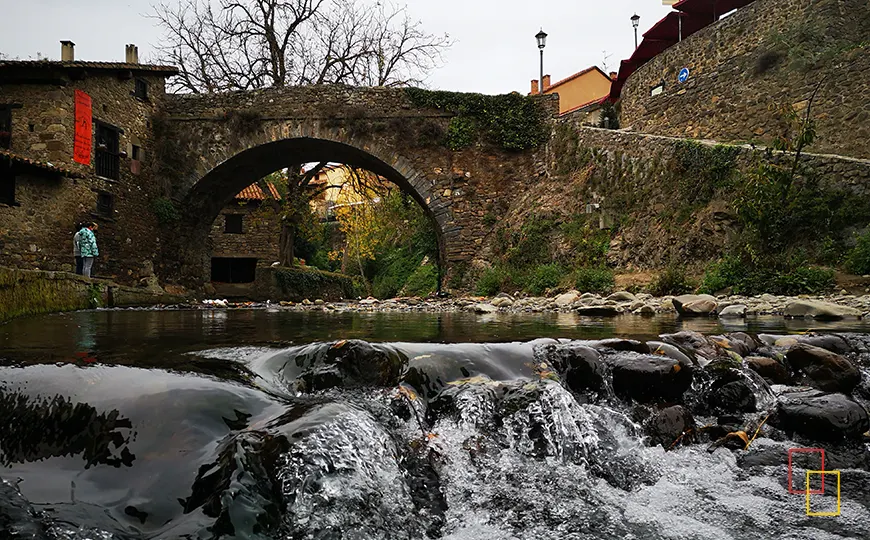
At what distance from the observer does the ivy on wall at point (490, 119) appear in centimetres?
1608

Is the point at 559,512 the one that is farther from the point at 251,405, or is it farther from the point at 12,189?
the point at 12,189

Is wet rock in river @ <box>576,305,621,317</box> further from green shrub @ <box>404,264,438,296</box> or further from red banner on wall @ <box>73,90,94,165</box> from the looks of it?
green shrub @ <box>404,264,438,296</box>

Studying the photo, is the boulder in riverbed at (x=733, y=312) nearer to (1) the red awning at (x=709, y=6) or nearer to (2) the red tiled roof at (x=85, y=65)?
(2) the red tiled roof at (x=85, y=65)

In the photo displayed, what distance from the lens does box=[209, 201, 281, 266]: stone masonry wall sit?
98.9 feet

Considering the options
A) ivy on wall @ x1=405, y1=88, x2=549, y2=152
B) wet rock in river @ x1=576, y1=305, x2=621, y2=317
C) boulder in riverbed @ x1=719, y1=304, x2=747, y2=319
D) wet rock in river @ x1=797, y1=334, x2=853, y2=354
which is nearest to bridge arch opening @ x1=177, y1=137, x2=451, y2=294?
ivy on wall @ x1=405, y1=88, x2=549, y2=152

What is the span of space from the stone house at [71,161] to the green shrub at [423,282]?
10214mm

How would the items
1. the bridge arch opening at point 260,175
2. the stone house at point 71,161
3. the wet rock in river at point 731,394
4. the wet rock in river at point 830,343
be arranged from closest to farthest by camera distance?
the wet rock in river at point 731,394 < the wet rock in river at point 830,343 < the stone house at point 71,161 < the bridge arch opening at point 260,175

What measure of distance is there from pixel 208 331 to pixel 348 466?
3738mm

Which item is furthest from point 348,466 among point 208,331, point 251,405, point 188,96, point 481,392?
point 188,96

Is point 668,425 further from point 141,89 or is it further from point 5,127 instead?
point 141,89

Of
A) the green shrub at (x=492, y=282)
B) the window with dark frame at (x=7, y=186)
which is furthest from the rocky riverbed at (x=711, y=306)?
the window with dark frame at (x=7, y=186)

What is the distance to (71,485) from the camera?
5.55ft

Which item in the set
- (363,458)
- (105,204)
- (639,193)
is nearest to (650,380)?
(363,458)

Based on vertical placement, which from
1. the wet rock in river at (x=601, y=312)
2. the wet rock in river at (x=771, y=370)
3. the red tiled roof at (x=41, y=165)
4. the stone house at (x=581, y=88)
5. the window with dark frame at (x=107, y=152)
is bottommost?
the wet rock in river at (x=771, y=370)
